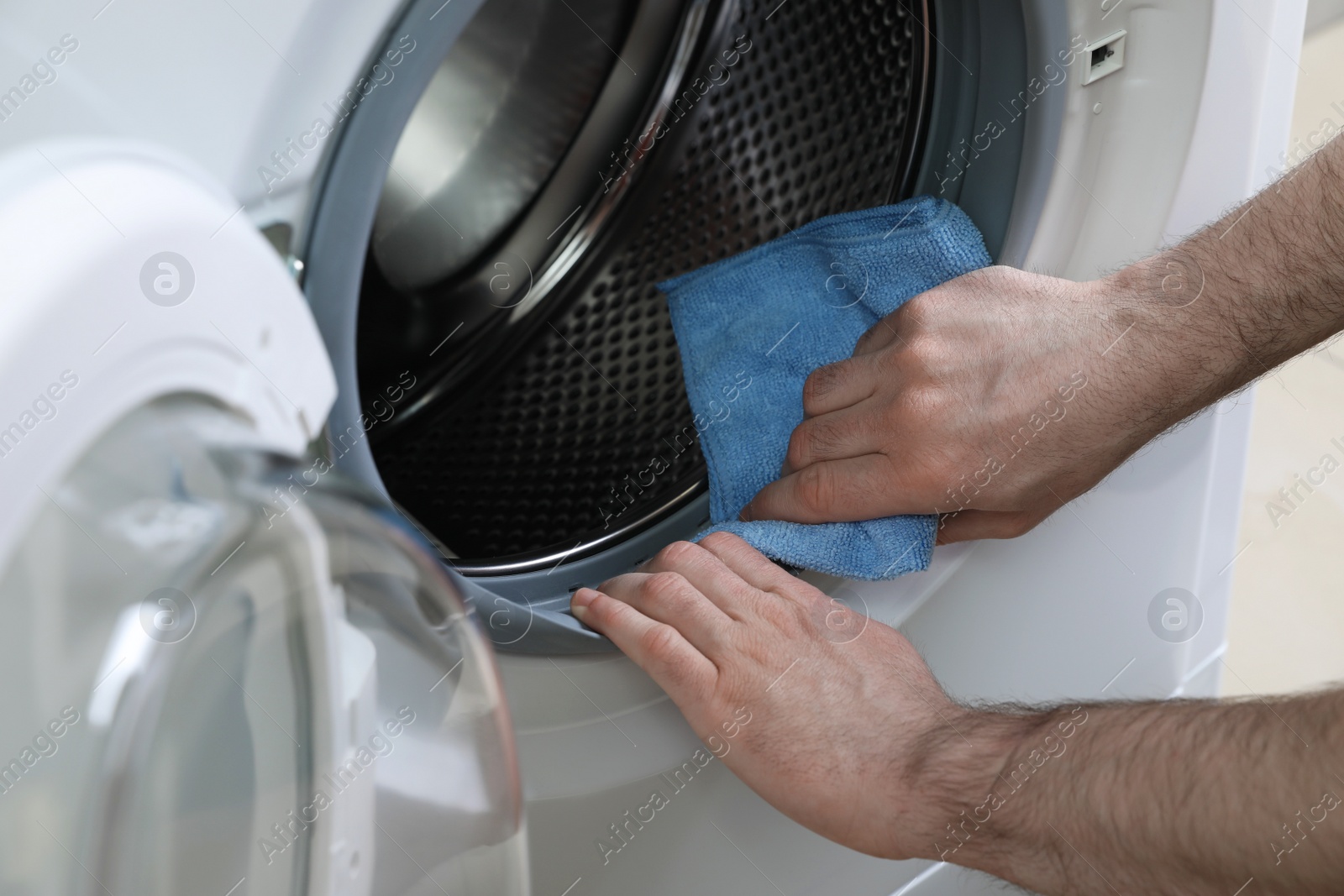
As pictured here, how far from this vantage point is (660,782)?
528 millimetres

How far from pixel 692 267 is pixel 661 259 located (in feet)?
0.08

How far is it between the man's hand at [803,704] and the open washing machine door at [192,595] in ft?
0.50

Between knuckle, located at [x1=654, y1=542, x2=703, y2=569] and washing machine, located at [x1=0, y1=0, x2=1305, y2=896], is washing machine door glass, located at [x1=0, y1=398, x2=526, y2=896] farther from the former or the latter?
knuckle, located at [x1=654, y1=542, x2=703, y2=569]

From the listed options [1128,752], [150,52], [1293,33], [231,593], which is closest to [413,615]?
[231,593]

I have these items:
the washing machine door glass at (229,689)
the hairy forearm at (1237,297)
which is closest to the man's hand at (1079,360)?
the hairy forearm at (1237,297)

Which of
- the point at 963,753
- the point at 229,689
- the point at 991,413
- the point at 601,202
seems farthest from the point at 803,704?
the point at 601,202

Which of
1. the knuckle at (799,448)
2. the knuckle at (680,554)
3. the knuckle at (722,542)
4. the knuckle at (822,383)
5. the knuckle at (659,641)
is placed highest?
the knuckle at (822,383)

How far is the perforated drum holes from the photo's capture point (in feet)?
2.17

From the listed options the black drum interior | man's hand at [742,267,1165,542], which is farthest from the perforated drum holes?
man's hand at [742,267,1165,542]

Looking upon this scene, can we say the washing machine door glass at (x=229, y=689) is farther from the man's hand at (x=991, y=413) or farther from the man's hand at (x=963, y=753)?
the man's hand at (x=991, y=413)

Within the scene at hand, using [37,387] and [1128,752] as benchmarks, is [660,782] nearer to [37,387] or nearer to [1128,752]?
[1128,752]

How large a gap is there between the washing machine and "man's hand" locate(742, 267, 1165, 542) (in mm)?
42

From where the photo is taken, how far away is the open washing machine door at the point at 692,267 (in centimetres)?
54

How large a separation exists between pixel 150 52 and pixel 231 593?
0.50ft
